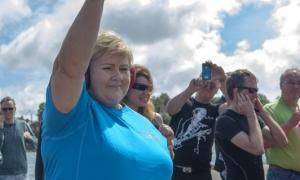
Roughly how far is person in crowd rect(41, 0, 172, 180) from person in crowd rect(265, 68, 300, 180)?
289cm

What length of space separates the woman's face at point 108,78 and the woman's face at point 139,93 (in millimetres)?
1959

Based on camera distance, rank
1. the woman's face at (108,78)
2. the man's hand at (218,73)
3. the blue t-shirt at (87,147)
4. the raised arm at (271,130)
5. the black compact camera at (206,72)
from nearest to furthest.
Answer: the blue t-shirt at (87,147), the woman's face at (108,78), the raised arm at (271,130), the black compact camera at (206,72), the man's hand at (218,73)

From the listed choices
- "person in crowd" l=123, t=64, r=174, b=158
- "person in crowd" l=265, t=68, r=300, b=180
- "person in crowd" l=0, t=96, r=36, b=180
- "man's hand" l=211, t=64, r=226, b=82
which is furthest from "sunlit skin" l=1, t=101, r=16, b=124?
"person in crowd" l=265, t=68, r=300, b=180

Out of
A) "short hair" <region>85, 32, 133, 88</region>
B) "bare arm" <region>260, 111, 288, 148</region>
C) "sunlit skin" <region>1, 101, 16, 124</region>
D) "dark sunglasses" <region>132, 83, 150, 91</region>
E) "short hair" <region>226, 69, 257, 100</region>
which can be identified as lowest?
"sunlit skin" <region>1, 101, 16, 124</region>

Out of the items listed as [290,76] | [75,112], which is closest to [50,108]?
[75,112]

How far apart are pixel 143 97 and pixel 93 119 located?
7.14 feet

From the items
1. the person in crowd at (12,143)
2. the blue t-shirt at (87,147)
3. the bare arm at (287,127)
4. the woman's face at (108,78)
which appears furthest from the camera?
the person in crowd at (12,143)

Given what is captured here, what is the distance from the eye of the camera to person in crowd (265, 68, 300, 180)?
16.3 feet

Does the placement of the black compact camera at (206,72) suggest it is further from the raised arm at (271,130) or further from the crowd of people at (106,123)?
the crowd of people at (106,123)

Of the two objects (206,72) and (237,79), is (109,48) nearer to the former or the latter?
(237,79)

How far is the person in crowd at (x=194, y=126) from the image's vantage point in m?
5.17

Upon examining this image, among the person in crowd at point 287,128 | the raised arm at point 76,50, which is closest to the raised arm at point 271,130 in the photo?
the person in crowd at point 287,128

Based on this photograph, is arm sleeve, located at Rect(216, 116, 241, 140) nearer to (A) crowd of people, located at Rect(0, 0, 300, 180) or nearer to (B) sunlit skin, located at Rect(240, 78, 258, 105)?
(A) crowd of people, located at Rect(0, 0, 300, 180)

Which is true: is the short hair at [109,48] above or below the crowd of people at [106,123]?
above
